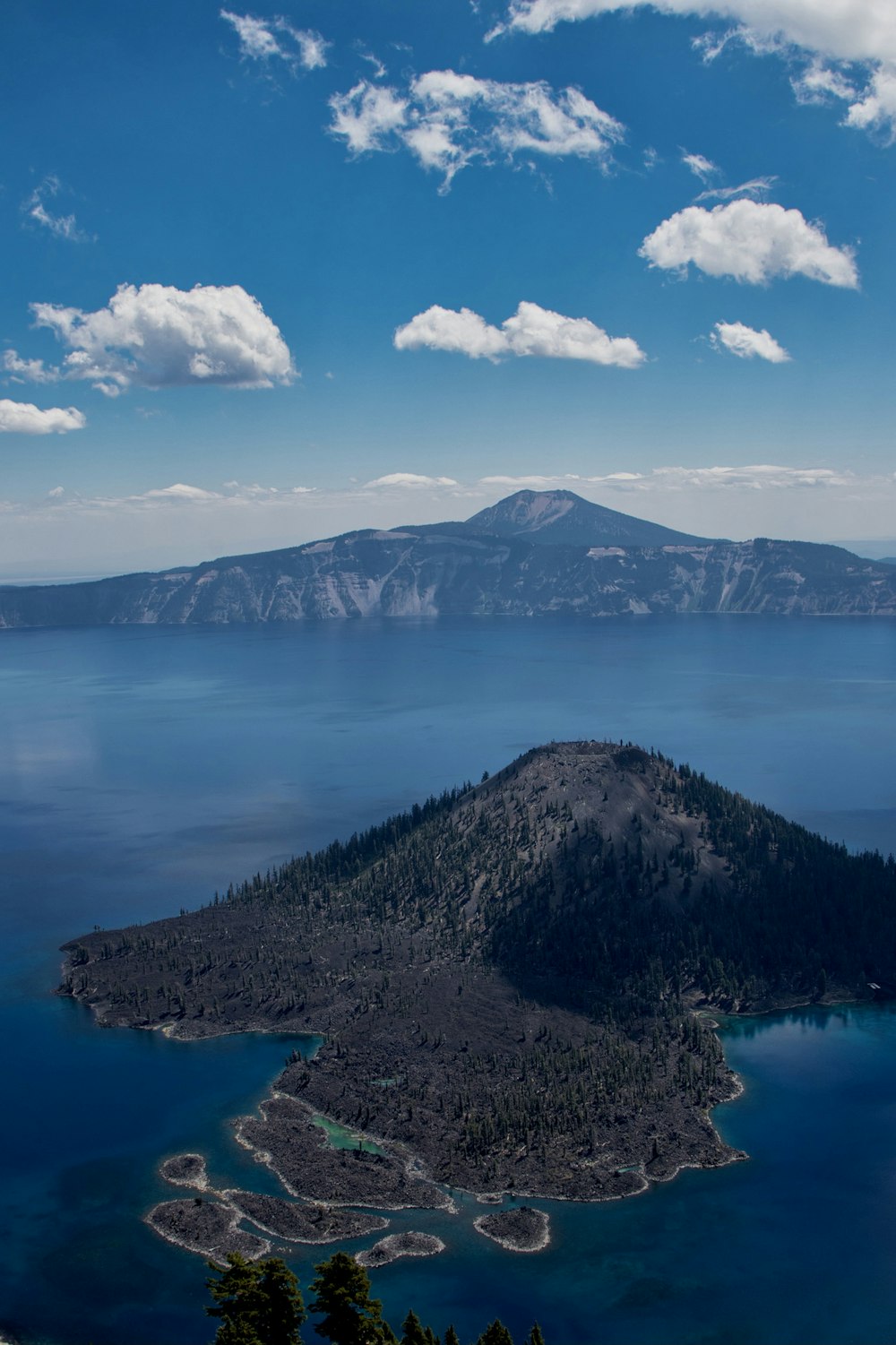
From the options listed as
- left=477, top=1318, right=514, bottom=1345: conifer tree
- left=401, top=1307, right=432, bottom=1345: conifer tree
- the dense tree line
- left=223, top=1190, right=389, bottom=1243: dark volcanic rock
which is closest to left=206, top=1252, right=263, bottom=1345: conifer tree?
the dense tree line

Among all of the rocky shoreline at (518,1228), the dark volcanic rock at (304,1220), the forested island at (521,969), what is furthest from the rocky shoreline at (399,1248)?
the forested island at (521,969)

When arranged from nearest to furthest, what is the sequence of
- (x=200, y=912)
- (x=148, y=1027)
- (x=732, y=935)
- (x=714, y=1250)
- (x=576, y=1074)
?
(x=714, y=1250)
(x=576, y=1074)
(x=148, y=1027)
(x=732, y=935)
(x=200, y=912)

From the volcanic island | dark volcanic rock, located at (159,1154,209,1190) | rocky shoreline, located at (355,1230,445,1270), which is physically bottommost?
dark volcanic rock, located at (159,1154,209,1190)

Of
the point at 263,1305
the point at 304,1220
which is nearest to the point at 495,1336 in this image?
the point at 263,1305

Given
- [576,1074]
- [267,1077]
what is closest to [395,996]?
[267,1077]

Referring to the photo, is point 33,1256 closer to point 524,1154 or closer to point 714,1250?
point 524,1154

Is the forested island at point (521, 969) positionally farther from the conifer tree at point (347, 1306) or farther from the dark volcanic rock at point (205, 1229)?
the conifer tree at point (347, 1306)

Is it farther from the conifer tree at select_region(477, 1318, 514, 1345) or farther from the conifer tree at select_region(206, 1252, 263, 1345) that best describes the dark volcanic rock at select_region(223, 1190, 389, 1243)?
the conifer tree at select_region(477, 1318, 514, 1345)

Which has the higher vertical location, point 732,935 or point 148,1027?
point 732,935

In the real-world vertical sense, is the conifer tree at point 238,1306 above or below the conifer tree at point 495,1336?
above
